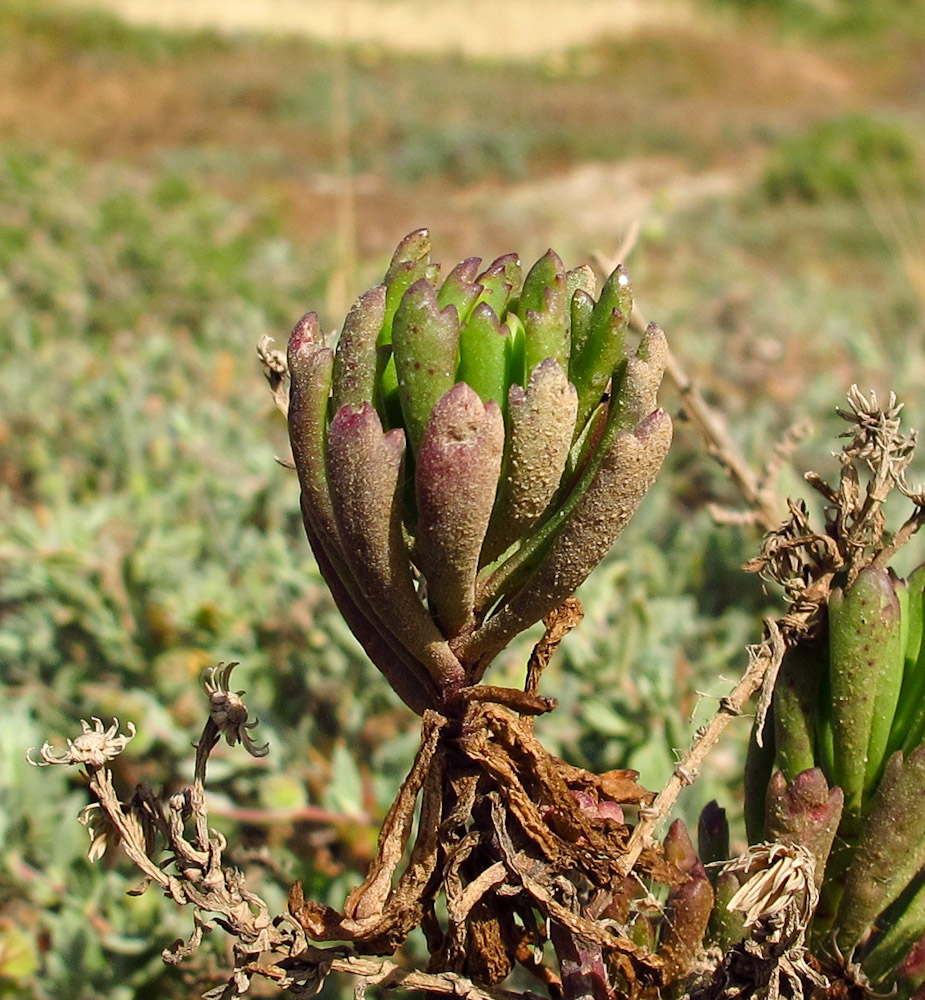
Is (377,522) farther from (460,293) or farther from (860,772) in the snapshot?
(860,772)

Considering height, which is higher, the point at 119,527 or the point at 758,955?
the point at 758,955

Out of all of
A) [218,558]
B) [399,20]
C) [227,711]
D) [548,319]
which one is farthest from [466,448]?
[399,20]

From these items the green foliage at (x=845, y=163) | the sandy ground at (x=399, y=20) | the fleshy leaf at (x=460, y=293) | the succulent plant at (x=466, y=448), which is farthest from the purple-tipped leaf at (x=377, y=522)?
the sandy ground at (x=399, y=20)

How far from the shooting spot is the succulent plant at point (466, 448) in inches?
28.3

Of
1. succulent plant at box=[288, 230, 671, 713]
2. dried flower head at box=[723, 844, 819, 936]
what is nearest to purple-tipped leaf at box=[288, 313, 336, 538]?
succulent plant at box=[288, 230, 671, 713]

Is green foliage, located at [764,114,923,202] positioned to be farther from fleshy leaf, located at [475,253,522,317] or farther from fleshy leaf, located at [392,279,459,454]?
fleshy leaf, located at [392,279,459,454]

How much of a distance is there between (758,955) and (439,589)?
15.1 inches

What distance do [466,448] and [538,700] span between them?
0.22 m

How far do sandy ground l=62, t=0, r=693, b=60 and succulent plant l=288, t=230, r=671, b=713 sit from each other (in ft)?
75.6

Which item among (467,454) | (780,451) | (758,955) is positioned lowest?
(758,955)

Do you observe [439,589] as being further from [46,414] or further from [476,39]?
[476,39]

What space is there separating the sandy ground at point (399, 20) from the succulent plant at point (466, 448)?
2304 cm

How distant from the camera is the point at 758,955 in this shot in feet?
2.69

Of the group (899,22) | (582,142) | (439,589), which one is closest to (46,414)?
(439,589)
